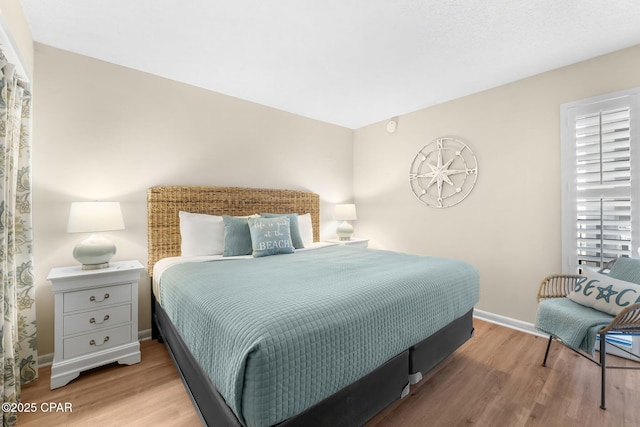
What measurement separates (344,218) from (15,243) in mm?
3221

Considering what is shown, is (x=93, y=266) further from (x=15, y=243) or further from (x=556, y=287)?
(x=556, y=287)

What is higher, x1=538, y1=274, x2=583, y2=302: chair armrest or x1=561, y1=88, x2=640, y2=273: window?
x1=561, y1=88, x2=640, y2=273: window

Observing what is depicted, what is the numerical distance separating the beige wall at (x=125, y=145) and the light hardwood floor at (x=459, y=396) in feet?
2.33

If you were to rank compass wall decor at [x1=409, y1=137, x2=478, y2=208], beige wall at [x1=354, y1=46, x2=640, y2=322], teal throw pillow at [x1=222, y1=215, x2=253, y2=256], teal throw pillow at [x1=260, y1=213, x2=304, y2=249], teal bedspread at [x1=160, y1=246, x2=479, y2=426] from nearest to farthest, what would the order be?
teal bedspread at [x1=160, y1=246, x2=479, y2=426] → beige wall at [x1=354, y1=46, x2=640, y2=322] → teal throw pillow at [x1=222, y1=215, x2=253, y2=256] → teal throw pillow at [x1=260, y1=213, x2=304, y2=249] → compass wall decor at [x1=409, y1=137, x2=478, y2=208]

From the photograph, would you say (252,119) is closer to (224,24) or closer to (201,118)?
(201,118)

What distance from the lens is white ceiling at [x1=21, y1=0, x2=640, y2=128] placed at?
1.82m

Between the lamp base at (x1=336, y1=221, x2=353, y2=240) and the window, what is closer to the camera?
the window

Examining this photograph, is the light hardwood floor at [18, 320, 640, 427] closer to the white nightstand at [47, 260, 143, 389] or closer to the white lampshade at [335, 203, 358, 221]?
the white nightstand at [47, 260, 143, 389]

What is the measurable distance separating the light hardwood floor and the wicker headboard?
1.00 m

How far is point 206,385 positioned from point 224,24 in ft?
7.40

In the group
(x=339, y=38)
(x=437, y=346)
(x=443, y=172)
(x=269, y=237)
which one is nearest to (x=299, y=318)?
(x=437, y=346)

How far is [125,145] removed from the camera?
100 inches

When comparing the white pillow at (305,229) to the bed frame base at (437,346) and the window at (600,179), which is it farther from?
the window at (600,179)

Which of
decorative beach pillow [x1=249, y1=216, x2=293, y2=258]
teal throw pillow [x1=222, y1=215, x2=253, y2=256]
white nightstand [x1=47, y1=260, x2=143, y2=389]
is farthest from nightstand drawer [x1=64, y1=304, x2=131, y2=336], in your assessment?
decorative beach pillow [x1=249, y1=216, x2=293, y2=258]
